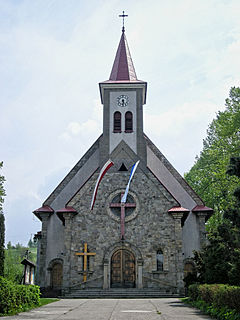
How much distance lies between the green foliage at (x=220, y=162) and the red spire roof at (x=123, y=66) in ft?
31.1

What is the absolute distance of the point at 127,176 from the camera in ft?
105

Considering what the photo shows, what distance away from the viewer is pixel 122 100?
36844 millimetres

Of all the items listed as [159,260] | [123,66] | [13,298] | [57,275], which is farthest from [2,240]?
[123,66]

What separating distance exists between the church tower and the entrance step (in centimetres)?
1190

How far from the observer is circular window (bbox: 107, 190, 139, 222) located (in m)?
30.8

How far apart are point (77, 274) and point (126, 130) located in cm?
1360

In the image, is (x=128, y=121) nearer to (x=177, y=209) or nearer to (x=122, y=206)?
(x=122, y=206)

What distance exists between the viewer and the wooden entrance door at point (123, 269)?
2913 cm

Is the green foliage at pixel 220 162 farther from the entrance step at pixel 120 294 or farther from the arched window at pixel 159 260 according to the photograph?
the entrance step at pixel 120 294

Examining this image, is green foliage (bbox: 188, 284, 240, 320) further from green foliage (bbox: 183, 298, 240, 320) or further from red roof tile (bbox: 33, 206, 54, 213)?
red roof tile (bbox: 33, 206, 54, 213)

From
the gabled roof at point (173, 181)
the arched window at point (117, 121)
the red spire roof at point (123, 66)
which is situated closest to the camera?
the gabled roof at point (173, 181)

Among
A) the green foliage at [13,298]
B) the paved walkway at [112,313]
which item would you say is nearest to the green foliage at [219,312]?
the paved walkway at [112,313]

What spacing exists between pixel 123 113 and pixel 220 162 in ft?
34.9

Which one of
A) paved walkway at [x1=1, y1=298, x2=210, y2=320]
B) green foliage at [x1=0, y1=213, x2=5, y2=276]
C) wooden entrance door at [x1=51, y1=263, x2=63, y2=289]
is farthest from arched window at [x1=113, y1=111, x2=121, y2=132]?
green foliage at [x1=0, y1=213, x2=5, y2=276]
